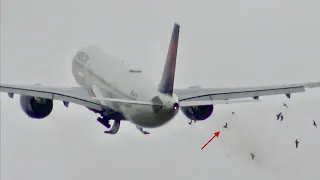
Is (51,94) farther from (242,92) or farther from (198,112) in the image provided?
(242,92)

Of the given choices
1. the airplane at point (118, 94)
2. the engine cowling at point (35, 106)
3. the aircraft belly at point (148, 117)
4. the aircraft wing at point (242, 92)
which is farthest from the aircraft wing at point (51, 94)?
the aircraft wing at point (242, 92)

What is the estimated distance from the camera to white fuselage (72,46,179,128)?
279ft

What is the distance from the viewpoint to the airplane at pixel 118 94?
87938 mm

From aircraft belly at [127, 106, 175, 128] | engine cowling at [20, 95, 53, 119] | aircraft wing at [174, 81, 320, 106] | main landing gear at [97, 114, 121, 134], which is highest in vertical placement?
aircraft wing at [174, 81, 320, 106]

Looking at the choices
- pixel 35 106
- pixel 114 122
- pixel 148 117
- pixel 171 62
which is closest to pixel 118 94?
pixel 114 122

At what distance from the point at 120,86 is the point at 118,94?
756mm

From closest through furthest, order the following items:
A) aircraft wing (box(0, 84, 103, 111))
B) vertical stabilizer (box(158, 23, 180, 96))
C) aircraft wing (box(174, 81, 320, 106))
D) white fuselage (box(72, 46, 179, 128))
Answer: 1. vertical stabilizer (box(158, 23, 180, 96))
2. white fuselage (box(72, 46, 179, 128))
3. aircraft wing (box(174, 81, 320, 106))
4. aircraft wing (box(0, 84, 103, 111))

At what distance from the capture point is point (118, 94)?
307 ft

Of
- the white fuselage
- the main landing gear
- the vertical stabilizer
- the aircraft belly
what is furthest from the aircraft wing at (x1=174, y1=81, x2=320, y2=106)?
the vertical stabilizer

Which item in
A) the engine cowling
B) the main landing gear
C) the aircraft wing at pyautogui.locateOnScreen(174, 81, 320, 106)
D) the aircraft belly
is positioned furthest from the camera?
the engine cowling

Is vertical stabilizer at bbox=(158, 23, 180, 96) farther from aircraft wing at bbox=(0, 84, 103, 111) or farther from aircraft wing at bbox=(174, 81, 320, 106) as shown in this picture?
aircraft wing at bbox=(0, 84, 103, 111)

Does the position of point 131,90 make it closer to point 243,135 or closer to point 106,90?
point 106,90

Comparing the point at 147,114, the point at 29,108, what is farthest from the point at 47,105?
the point at 147,114

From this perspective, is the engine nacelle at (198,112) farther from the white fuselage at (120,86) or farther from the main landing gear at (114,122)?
the white fuselage at (120,86)
